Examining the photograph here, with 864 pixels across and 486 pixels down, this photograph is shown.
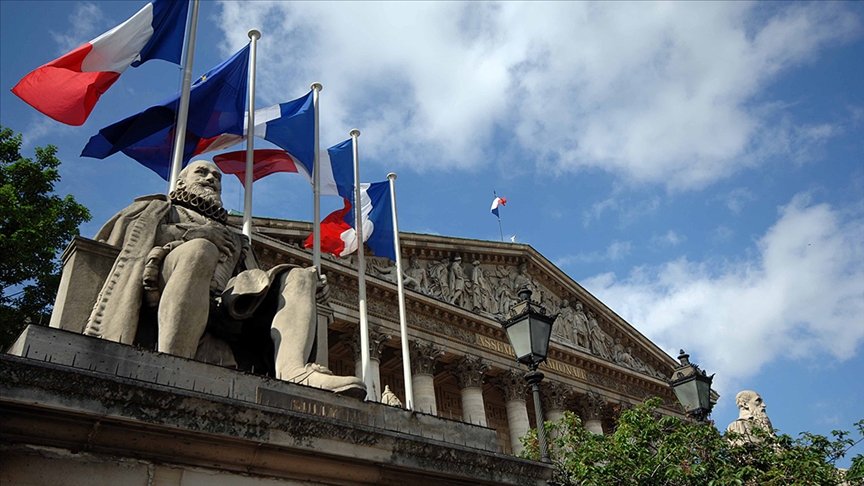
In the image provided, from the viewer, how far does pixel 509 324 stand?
849 cm

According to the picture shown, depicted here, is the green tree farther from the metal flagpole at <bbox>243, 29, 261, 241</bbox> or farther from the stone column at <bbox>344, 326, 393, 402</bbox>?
the stone column at <bbox>344, 326, 393, 402</bbox>

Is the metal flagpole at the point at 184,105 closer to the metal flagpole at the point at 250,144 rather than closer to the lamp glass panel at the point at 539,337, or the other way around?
the metal flagpole at the point at 250,144

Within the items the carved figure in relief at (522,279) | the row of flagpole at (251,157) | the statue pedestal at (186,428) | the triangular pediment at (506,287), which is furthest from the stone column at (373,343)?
the statue pedestal at (186,428)

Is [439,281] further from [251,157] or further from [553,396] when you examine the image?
[251,157]

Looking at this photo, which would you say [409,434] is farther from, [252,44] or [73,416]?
[252,44]

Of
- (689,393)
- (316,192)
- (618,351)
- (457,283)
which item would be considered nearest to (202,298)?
(689,393)

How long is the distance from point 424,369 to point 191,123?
549 inches

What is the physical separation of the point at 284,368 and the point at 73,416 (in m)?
1.59

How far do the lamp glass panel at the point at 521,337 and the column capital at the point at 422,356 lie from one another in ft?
51.9

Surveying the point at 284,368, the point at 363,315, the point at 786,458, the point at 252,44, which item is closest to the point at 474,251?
the point at 363,315

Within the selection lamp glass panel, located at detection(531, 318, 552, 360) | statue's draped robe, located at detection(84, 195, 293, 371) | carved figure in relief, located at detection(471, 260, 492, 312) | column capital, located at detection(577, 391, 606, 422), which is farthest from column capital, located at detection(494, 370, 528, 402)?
statue's draped robe, located at detection(84, 195, 293, 371)

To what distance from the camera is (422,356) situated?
2412cm

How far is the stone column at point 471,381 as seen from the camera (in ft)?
81.5

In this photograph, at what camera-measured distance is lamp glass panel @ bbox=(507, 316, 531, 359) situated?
8.19 metres
